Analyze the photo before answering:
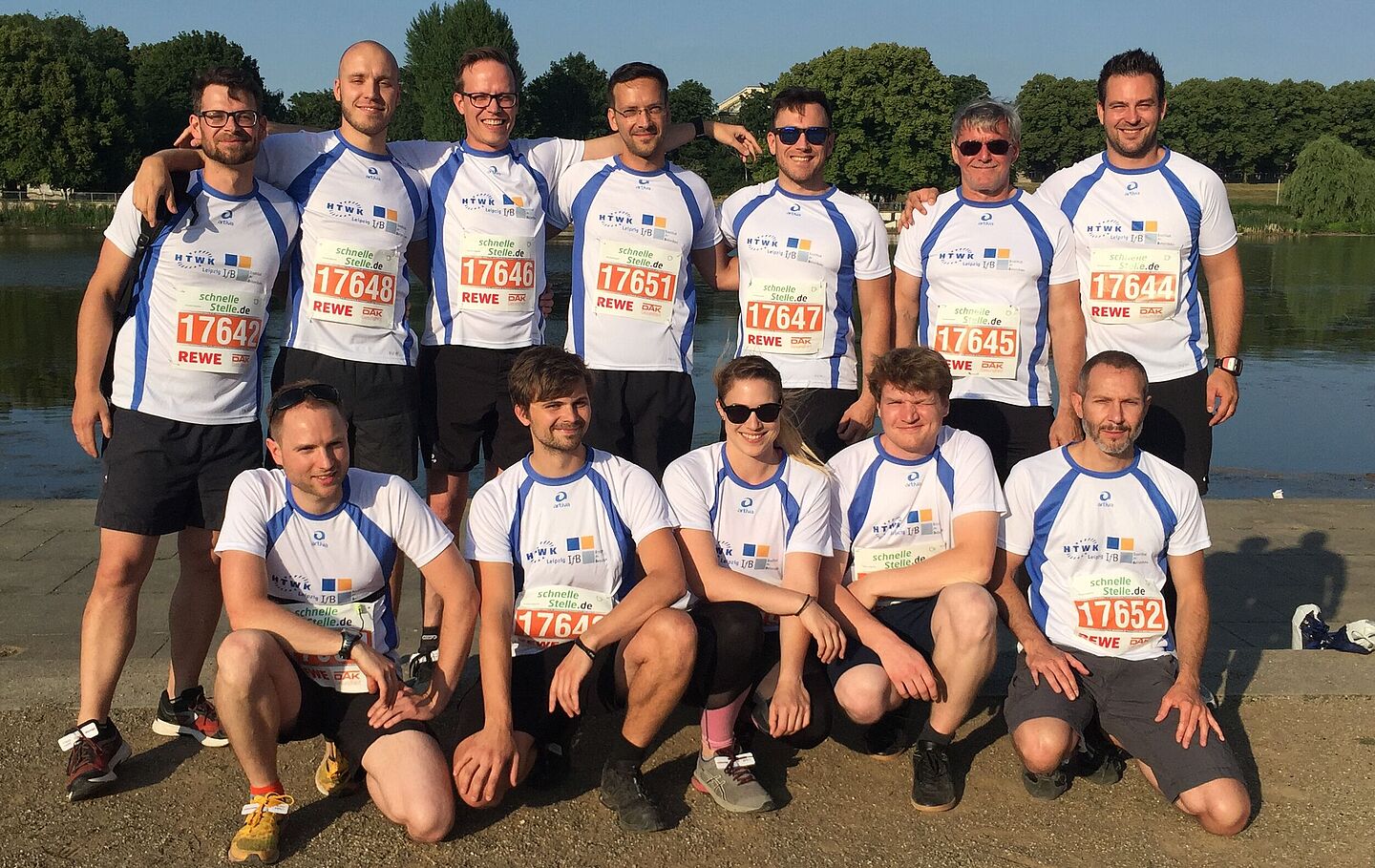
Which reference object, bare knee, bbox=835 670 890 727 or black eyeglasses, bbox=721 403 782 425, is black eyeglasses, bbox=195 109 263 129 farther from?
bare knee, bbox=835 670 890 727

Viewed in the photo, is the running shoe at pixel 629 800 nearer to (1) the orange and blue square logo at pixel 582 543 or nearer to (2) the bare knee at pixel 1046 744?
(1) the orange and blue square logo at pixel 582 543

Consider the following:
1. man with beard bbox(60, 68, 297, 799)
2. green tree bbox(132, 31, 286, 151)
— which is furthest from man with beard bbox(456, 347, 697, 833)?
green tree bbox(132, 31, 286, 151)

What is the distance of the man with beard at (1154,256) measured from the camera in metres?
A: 5.11

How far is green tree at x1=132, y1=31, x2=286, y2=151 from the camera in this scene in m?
69.4

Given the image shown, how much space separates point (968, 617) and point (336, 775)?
2.09 metres

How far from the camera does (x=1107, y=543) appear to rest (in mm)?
4328

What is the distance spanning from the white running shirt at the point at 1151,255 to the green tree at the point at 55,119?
6337cm

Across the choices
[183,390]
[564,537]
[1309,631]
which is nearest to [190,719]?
[183,390]

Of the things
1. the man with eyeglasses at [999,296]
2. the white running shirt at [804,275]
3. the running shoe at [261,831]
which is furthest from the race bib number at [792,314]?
the running shoe at [261,831]

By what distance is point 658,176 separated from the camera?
211 inches

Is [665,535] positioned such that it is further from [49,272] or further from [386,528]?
[49,272]

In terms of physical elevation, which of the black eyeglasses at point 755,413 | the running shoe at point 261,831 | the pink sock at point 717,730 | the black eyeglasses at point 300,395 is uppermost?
the black eyeglasses at point 300,395

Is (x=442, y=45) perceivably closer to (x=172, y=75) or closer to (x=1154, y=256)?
(x=172, y=75)

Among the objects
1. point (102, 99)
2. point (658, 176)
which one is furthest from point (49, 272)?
point (102, 99)
